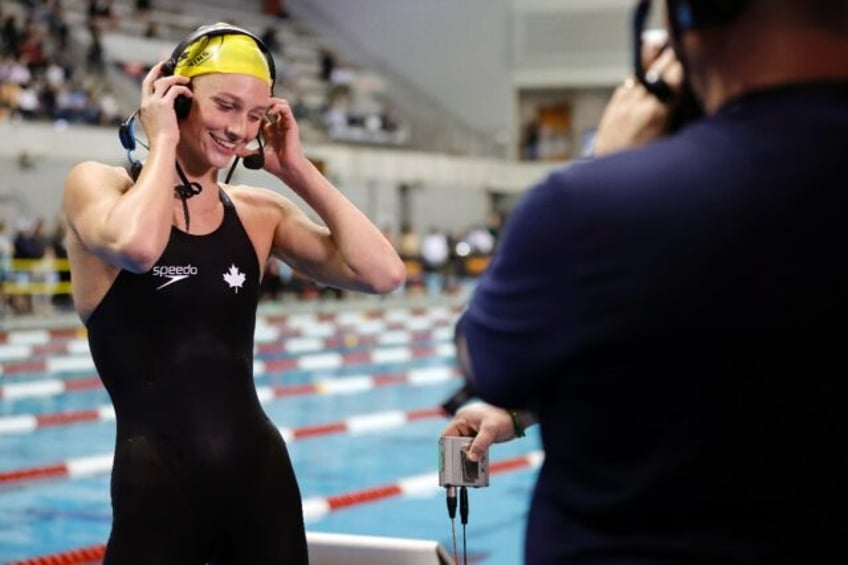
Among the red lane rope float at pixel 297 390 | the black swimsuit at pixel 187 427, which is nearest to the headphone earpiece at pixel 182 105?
the black swimsuit at pixel 187 427

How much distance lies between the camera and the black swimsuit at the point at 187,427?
248 cm

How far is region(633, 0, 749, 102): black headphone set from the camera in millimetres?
1268

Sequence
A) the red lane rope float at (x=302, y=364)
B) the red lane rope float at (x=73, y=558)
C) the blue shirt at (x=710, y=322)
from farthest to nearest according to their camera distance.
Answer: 1. the red lane rope float at (x=302, y=364)
2. the red lane rope float at (x=73, y=558)
3. the blue shirt at (x=710, y=322)

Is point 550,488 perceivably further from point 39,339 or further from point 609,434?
point 39,339

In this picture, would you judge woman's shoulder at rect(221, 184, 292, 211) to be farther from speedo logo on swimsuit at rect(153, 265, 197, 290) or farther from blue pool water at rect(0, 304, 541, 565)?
blue pool water at rect(0, 304, 541, 565)

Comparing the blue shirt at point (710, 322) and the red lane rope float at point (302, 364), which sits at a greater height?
the blue shirt at point (710, 322)

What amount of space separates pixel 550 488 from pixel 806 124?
464 millimetres

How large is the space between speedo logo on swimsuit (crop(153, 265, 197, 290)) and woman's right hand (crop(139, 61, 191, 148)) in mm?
249

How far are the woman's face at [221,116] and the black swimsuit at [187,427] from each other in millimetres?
202

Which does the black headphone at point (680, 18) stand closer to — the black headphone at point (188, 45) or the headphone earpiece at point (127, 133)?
the black headphone at point (188, 45)

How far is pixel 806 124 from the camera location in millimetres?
1261

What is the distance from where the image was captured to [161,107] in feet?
8.34

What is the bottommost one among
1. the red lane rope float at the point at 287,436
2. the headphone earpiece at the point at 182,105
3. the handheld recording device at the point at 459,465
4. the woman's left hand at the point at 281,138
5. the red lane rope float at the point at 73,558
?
the red lane rope float at the point at 287,436

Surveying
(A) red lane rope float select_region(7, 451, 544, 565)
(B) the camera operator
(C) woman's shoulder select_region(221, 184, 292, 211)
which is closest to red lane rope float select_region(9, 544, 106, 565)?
(A) red lane rope float select_region(7, 451, 544, 565)
